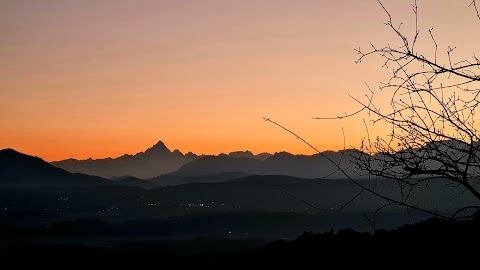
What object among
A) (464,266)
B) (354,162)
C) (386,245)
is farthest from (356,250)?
(354,162)

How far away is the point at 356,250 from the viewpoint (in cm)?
1753

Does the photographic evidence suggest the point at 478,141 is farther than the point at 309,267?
No

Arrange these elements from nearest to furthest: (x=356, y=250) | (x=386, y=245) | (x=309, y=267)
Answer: (x=386, y=245)
(x=356, y=250)
(x=309, y=267)

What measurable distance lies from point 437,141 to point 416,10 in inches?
54.0

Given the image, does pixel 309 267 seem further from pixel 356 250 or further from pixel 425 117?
Result: pixel 425 117

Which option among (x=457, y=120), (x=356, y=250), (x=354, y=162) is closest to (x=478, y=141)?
(x=457, y=120)

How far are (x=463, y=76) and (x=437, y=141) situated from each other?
69cm

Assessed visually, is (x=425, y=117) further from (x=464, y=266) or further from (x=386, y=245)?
(x=386, y=245)

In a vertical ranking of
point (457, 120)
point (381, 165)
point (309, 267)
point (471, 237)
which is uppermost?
point (457, 120)

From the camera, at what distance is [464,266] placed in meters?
9.97

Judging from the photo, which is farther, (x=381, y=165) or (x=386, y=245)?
(x=386, y=245)

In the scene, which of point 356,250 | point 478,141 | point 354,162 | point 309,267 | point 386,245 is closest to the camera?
point 478,141

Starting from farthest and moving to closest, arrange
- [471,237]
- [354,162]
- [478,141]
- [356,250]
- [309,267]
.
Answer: [309,267], [356,250], [471,237], [354,162], [478,141]

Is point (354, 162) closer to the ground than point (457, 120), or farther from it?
closer to the ground
